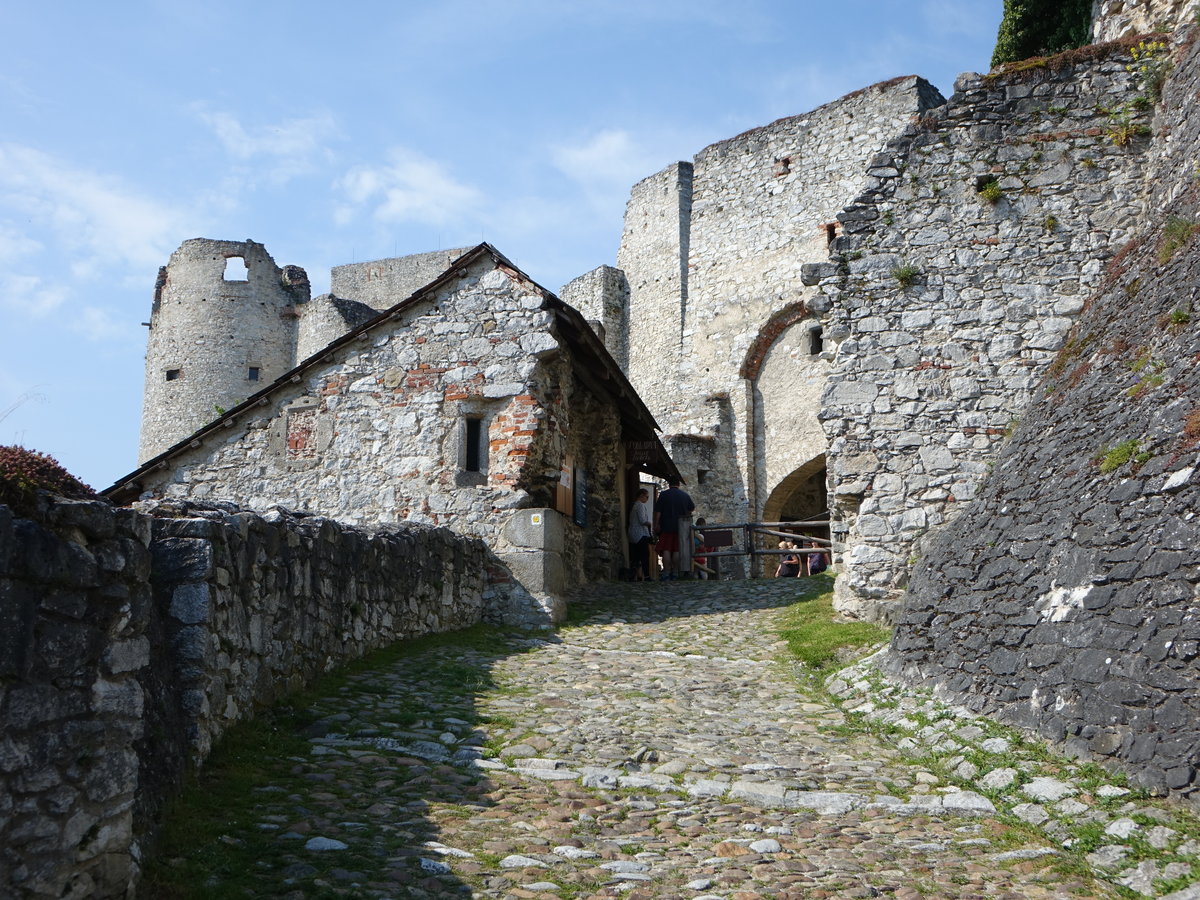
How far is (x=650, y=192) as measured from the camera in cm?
3141

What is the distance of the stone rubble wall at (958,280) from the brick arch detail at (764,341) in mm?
15772

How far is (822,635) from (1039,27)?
1373 cm

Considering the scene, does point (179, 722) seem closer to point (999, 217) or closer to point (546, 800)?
point (546, 800)

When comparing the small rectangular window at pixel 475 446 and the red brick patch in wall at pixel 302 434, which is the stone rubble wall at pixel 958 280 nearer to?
the small rectangular window at pixel 475 446

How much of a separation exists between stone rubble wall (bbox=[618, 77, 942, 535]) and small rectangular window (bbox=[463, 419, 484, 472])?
1409 cm

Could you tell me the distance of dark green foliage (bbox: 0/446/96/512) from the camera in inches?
139

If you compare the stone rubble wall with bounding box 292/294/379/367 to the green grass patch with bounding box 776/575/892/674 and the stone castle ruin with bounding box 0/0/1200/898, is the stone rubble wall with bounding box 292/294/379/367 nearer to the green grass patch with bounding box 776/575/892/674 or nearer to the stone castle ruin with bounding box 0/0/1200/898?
the stone castle ruin with bounding box 0/0/1200/898

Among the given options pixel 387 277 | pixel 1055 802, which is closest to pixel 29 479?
pixel 1055 802

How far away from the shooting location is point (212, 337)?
104ft

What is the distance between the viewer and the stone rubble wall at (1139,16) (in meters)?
11.3

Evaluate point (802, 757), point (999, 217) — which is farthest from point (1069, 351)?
point (802, 757)

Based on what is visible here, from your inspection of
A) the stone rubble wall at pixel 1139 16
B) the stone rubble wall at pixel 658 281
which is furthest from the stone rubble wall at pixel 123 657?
the stone rubble wall at pixel 658 281

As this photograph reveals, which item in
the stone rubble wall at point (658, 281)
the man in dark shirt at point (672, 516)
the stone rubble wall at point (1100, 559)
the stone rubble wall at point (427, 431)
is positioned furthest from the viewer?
the stone rubble wall at point (658, 281)

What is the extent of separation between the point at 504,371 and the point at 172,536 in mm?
6581
